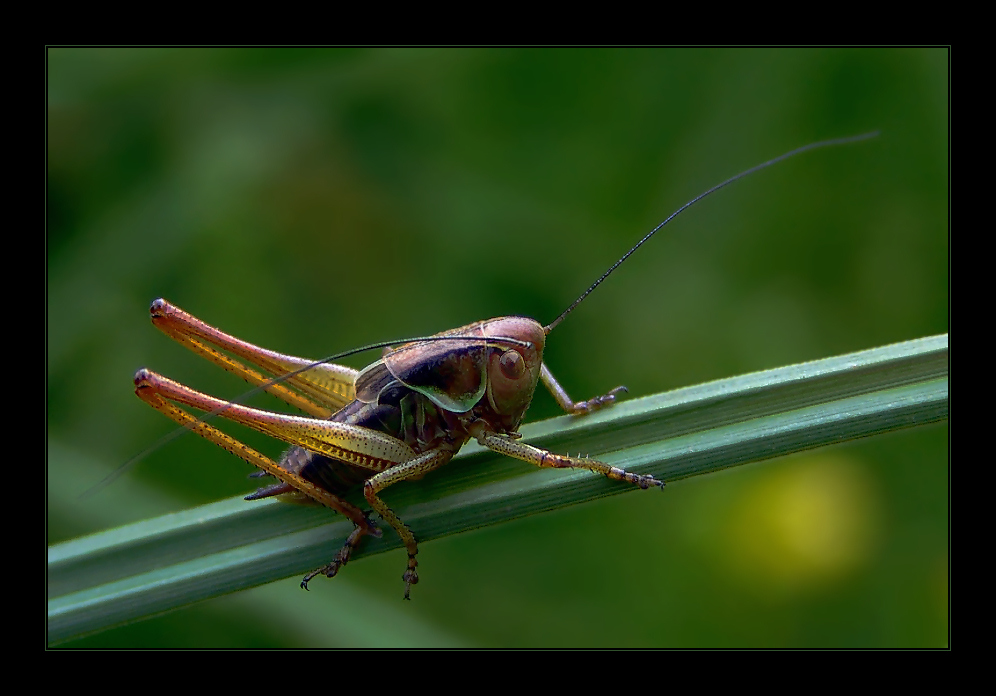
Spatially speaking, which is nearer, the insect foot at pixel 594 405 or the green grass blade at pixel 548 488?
the green grass blade at pixel 548 488

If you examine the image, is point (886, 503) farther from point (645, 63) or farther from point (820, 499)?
point (645, 63)

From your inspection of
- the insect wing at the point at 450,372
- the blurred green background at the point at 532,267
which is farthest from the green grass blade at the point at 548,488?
the blurred green background at the point at 532,267

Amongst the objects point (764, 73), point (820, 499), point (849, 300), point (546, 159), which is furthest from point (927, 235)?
point (546, 159)

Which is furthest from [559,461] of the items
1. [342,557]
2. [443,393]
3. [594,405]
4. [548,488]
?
[342,557]

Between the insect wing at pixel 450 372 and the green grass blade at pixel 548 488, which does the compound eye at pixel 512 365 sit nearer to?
the insect wing at pixel 450 372

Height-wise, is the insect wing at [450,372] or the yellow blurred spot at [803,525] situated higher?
the insect wing at [450,372]

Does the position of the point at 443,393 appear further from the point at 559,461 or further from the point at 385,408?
the point at 559,461
